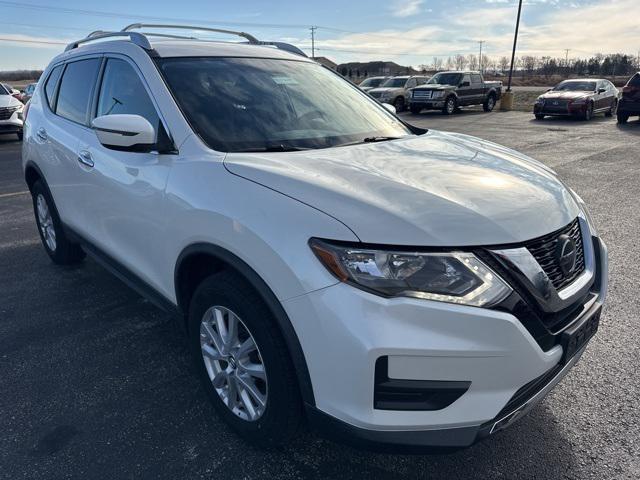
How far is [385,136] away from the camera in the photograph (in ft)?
10.5

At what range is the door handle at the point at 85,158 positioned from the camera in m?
3.36

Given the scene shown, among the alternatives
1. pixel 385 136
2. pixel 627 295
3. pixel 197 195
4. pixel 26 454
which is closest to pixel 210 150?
pixel 197 195

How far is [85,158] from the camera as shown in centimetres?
345

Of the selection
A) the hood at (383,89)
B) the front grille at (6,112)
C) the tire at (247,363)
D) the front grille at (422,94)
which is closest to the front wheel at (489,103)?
the front grille at (422,94)

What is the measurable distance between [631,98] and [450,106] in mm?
7694

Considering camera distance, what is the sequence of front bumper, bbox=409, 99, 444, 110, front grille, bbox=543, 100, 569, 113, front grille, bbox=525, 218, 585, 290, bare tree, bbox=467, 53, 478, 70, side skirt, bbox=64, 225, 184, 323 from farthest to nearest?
bare tree, bbox=467, 53, 478, 70
front bumper, bbox=409, 99, 444, 110
front grille, bbox=543, 100, 569, 113
side skirt, bbox=64, 225, 184, 323
front grille, bbox=525, 218, 585, 290

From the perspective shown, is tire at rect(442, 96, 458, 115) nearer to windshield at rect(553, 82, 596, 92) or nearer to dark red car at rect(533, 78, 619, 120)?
dark red car at rect(533, 78, 619, 120)

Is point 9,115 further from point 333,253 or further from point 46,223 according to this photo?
point 333,253

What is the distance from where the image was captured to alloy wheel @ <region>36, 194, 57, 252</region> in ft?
15.3

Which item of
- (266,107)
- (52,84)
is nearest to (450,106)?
(52,84)

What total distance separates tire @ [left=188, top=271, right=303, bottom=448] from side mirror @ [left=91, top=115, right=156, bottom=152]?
2.70 ft

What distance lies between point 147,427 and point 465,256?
5.98 ft

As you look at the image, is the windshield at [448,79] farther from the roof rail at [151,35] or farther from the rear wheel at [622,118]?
the roof rail at [151,35]

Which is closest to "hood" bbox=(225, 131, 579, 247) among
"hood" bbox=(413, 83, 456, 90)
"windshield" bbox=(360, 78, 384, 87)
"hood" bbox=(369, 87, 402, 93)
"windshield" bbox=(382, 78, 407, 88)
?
"hood" bbox=(413, 83, 456, 90)
